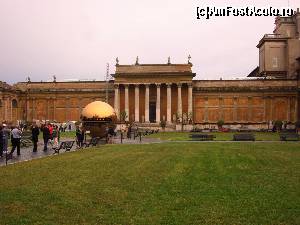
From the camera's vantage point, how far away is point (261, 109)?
79.8m

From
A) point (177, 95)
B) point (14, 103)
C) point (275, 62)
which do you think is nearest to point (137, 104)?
point (177, 95)

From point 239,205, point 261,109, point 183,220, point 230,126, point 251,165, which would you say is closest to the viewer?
point 183,220

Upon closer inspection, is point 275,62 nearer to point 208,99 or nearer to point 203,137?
point 208,99

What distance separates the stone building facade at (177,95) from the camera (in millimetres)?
78000

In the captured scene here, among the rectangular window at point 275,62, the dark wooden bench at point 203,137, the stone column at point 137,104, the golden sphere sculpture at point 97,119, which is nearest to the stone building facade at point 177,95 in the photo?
the stone column at point 137,104

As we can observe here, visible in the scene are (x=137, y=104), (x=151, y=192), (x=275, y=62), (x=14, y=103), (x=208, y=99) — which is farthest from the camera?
(x=275, y=62)


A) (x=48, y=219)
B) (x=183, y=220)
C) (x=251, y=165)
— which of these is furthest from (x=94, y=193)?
(x=251, y=165)

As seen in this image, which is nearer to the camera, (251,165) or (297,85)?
(251,165)

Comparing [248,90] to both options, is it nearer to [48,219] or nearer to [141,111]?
[141,111]

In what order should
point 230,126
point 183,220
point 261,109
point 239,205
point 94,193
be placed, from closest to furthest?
point 183,220 → point 239,205 → point 94,193 → point 230,126 → point 261,109

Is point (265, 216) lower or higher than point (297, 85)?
lower

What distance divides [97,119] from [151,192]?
2910 centimetres

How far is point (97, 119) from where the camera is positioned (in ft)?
137

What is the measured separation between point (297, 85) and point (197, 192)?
6994cm
